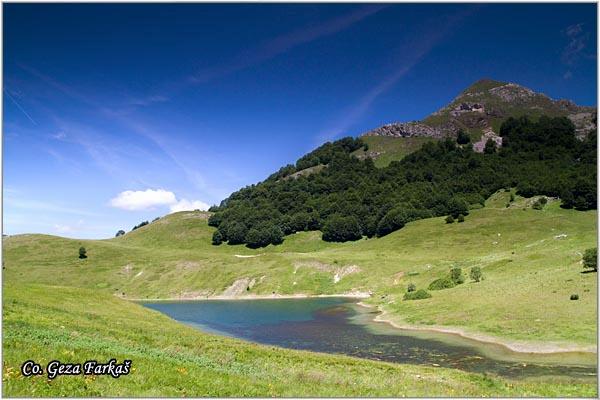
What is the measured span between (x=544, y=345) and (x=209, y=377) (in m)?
37.4

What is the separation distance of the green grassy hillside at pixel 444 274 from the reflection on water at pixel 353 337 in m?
5.77

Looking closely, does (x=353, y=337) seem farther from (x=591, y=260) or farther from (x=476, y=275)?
(x=476, y=275)

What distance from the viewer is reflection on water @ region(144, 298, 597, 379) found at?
40.3m

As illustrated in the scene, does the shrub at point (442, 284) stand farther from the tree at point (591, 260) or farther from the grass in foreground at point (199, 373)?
the grass in foreground at point (199, 373)

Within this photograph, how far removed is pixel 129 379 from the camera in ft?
63.5

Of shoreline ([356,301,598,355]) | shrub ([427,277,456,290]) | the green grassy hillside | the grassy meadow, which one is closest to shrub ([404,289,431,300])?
the green grassy hillside

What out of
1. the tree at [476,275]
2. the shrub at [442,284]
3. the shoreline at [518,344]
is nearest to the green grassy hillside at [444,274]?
the shoreline at [518,344]

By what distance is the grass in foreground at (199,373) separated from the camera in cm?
1856

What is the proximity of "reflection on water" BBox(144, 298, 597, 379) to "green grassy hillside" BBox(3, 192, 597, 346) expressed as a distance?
5.77 m

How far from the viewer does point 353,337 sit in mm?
62062

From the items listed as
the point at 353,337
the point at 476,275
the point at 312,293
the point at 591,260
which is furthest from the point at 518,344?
the point at 312,293

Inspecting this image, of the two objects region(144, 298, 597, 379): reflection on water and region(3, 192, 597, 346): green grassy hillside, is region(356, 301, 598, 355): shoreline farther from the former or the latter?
region(144, 298, 597, 379): reflection on water

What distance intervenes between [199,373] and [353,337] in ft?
137

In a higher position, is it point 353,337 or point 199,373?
point 199,373
